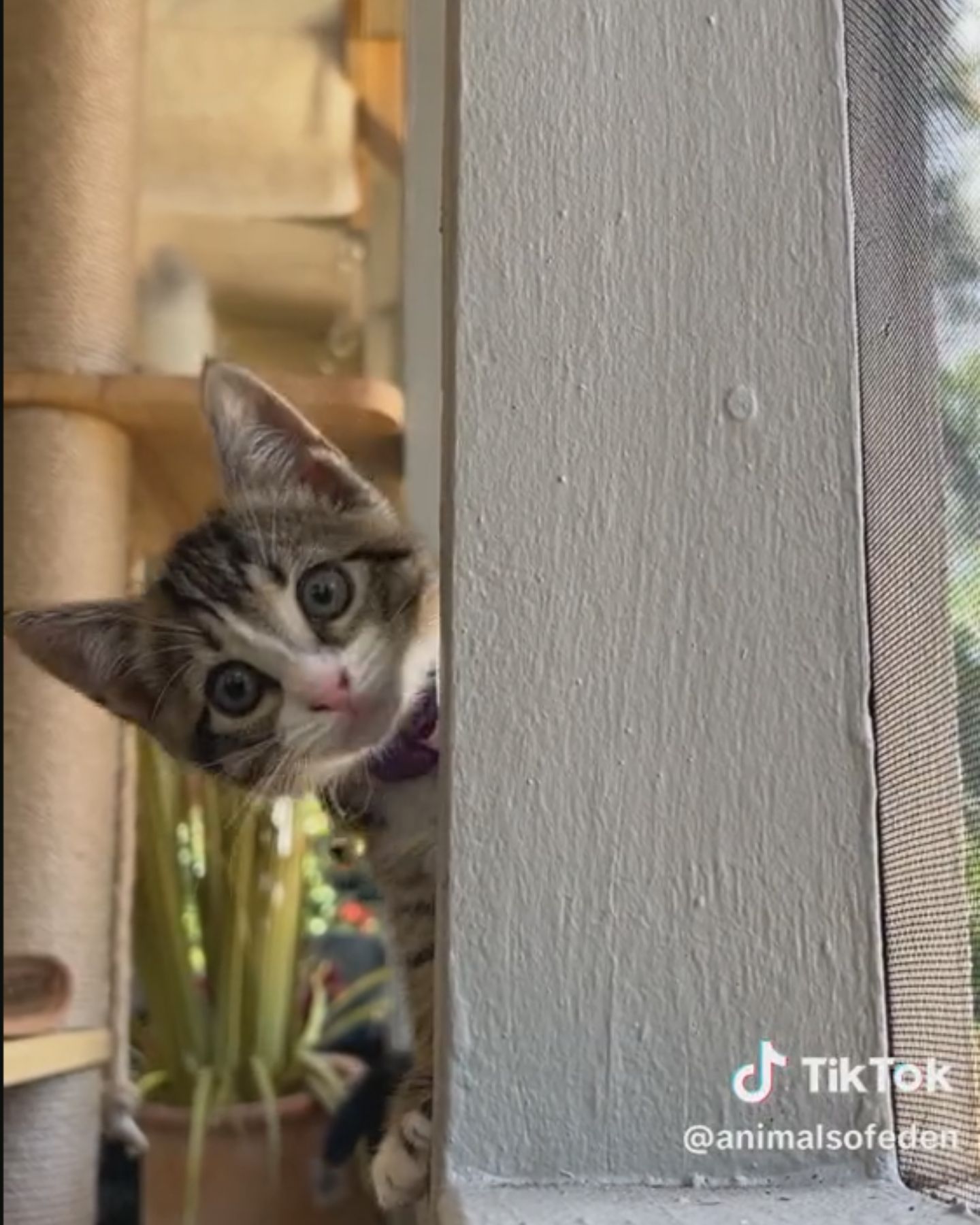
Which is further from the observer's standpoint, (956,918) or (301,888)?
(301,888)

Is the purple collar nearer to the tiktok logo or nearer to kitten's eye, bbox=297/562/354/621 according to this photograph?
kitten's eye, bbox=297/562/354/621

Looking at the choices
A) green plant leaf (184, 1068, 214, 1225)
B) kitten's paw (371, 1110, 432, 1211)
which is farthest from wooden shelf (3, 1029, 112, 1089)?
kitten's paw (371, 1110, 432, 1211)

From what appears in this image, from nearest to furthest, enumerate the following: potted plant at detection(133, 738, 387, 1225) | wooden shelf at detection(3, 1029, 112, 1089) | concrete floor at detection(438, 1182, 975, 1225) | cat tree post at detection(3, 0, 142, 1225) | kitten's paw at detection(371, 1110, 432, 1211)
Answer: concrete floor at detection(438, 1182, 975, 1225) → kitten's paw at detection(371, 1110, 432, 1211) → wooden shelf at detection(3, 1029, 112, 1089) → cat tree post at detection(3, 0, 142, 1225) → potted plant at detection(133, 738, 387, 1225)

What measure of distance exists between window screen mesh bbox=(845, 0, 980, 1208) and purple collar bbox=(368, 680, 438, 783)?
42 centimetres

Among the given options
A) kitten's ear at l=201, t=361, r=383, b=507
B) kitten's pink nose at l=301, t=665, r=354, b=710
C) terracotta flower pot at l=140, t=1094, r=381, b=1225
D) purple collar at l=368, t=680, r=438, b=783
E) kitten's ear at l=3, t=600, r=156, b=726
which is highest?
kitten's ear at l=201, t=361, r=383, b=507

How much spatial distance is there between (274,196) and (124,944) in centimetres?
103

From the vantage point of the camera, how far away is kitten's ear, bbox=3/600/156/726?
96 centimetres

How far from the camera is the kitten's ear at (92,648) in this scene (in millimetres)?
963

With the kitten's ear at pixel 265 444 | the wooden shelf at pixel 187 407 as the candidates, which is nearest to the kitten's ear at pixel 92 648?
the kitten's ear at pixel 265 444

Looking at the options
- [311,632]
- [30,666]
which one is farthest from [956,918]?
[30,666]

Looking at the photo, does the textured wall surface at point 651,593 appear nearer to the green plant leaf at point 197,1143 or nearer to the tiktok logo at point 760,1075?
the tiktok logo at point 760,1075

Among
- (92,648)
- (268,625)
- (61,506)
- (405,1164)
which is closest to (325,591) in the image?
(268,625)

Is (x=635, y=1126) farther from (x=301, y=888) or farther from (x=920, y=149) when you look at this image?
(x=301, y=888)

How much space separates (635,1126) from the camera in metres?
0.46
